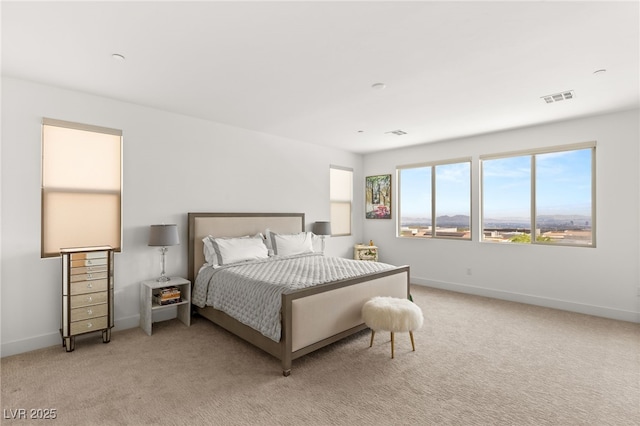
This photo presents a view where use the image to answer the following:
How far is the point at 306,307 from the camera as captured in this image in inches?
107

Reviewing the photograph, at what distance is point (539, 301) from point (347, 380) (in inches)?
142

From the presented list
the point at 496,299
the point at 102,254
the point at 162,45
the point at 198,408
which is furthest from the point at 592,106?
the point at 102,254

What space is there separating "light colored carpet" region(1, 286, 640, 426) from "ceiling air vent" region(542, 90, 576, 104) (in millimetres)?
2631

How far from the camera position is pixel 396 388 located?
7.83ft

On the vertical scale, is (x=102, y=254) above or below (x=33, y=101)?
below

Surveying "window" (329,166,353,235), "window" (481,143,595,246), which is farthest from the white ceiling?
"window" (329,166,353,235)

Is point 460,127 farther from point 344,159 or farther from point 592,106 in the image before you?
point 344,159

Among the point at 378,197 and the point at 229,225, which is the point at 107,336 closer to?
the point at 229,225

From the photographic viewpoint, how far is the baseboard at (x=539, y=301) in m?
3.94

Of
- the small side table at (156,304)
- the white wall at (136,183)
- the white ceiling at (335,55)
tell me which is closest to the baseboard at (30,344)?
the white wall at (136,183)

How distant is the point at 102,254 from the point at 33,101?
166 centimetres

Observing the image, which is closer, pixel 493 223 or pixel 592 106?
pixel 592 106

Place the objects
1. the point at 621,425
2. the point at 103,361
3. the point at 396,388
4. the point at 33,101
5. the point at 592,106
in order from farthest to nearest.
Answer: the point at 592,106 → the point at 33,101 → the point at 103,361 → the point at 396,388 → the point at 621,425

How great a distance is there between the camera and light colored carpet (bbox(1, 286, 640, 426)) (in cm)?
208
